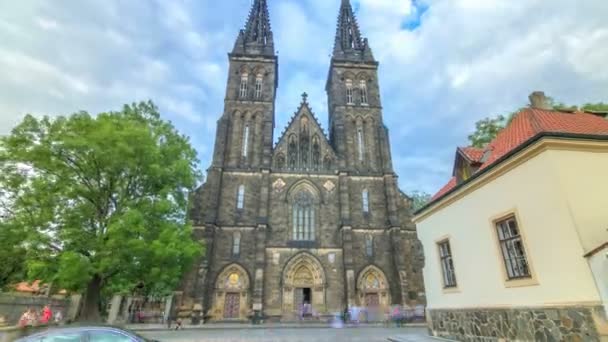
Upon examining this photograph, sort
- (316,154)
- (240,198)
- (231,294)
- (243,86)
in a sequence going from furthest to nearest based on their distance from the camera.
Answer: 1. (243,86)
2. (316,154)
3. (240,198)
4. (231,294)

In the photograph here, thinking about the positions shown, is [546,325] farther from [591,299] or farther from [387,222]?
[387,222]

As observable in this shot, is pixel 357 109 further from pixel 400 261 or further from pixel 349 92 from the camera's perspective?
pixel 400 261

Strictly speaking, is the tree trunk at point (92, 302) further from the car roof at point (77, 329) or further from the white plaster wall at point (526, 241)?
the white plaster wall at point (526, 241)

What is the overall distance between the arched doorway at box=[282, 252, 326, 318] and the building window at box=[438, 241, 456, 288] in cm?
1349

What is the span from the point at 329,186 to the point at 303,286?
844 cm

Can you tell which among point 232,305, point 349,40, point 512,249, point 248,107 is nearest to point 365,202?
point 232,305

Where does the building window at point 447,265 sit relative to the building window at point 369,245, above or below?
below

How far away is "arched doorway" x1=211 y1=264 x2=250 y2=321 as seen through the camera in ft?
69.5

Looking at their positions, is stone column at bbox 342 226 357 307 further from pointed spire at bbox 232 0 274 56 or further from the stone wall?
pointed spire at bbox 232 0 274 56

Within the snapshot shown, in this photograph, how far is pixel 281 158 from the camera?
87.7 feet

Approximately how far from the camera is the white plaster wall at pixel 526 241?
19.8ft

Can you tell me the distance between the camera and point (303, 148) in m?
27.4

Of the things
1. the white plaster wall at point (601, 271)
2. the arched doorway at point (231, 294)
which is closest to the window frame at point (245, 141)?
the arched doorway at point (231, 294)

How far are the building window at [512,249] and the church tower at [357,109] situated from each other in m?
18.9
